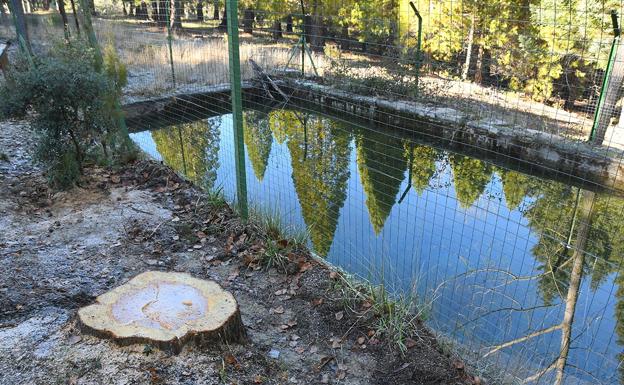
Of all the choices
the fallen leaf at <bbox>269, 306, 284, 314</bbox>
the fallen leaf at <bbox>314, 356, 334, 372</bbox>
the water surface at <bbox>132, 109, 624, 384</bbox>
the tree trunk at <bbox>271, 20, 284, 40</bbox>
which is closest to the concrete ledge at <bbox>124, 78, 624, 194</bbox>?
the water surface at <bbox>132, 109, 624, 384</bbox>

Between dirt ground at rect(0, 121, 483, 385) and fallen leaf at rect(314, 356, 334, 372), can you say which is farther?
fallen leaf at rect(314, 356, 334, 372)

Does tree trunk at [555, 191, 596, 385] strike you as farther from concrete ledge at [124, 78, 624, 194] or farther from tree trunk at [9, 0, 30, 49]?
tree trunk at [9, 0, 30, 49]

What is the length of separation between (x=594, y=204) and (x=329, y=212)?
4.08 m

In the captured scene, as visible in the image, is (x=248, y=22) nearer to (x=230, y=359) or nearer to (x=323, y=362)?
(x=323, y=362)

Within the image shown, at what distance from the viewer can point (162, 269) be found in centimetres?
407

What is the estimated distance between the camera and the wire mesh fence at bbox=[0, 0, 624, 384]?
4.31 meters

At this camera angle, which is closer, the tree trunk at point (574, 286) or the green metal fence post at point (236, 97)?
the tree trunk at point (574, 286)

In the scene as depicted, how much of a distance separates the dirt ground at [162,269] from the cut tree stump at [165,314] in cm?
7

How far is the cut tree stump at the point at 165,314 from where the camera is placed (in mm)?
2779

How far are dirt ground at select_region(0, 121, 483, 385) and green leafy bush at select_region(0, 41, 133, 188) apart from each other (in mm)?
343

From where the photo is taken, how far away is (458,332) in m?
4.05

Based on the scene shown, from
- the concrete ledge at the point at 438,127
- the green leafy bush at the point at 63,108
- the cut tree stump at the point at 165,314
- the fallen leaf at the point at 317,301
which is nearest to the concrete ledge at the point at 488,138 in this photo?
the concrete ledge at the point at 438,127

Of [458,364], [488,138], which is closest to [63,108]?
[458,364]

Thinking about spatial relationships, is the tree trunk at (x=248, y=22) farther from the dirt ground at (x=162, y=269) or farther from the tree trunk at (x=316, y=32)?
the dirt ground at (x=162, y=269)
